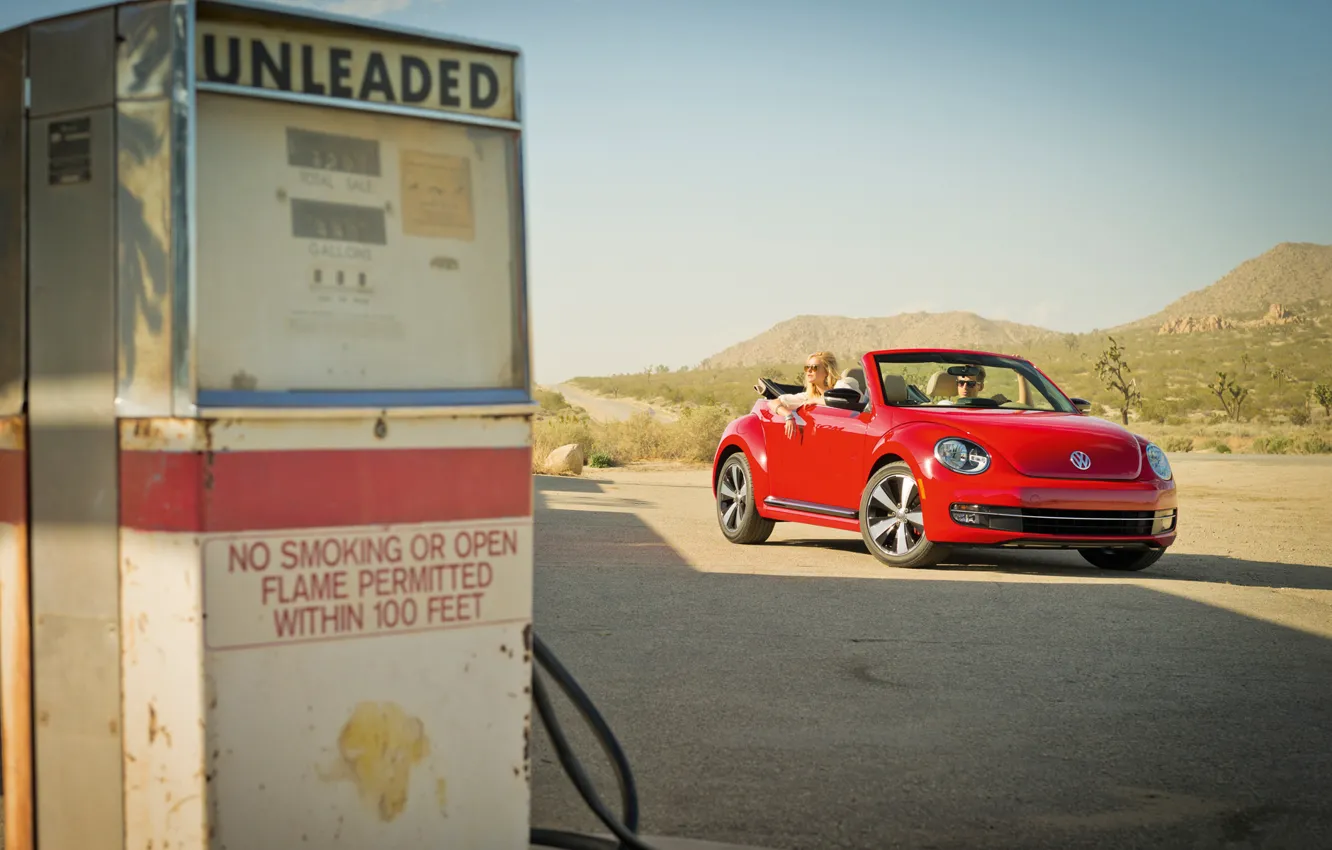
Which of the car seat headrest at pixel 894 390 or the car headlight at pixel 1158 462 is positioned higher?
the car seat headrest at pixel 894 390

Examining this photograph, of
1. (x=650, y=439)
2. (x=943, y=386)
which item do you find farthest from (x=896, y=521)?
(x=650, y=439)

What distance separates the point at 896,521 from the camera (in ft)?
35.0

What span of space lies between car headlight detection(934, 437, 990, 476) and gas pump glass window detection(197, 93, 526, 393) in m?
7.05

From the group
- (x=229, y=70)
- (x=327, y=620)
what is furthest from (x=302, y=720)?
(x=229, y=70)

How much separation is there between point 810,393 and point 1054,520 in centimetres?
275

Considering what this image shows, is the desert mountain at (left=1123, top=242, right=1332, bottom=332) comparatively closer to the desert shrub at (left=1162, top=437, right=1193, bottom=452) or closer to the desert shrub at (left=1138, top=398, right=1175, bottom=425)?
the desert shrub at (left=1138, top=398, right=1175, bottom=425)

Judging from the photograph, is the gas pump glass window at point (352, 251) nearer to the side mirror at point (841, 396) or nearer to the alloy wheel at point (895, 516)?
the alloy wheel at point (895, 516)

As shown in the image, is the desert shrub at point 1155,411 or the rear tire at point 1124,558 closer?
the rear tire at point 1124,558

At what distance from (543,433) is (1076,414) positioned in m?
21.4

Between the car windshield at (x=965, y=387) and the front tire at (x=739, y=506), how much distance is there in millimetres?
1601

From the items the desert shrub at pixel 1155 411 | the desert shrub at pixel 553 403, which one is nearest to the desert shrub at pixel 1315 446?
the desert shrub at pixel 1155 411

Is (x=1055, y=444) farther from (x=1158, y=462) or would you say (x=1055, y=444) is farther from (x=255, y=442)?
(x=255, y=442)

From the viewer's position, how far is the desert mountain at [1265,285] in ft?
509

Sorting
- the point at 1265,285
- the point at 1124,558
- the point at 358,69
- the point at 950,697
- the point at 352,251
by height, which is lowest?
the point at 950,697
